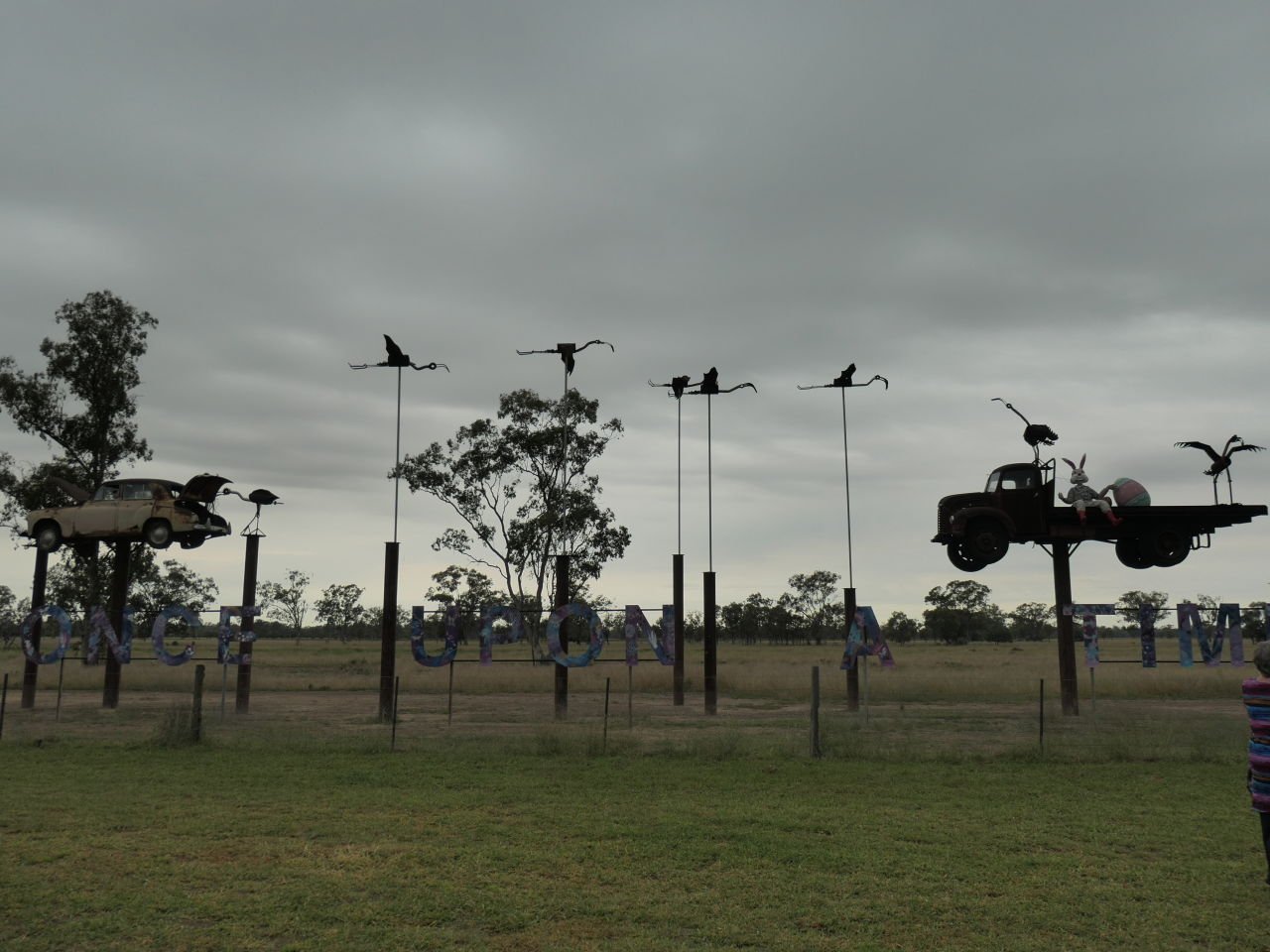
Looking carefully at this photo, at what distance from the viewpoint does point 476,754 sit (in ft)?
53.4

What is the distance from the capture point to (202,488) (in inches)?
1129

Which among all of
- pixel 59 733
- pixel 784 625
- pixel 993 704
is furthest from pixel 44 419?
pixel 784 625

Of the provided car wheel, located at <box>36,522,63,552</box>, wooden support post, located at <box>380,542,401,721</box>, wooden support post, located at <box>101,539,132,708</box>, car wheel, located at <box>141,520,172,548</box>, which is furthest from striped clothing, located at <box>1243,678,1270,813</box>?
car wheel, located at <box>36,522,63,552</box>

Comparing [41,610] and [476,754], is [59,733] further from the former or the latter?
[476,754]

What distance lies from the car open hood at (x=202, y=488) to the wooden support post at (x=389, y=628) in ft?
26.5

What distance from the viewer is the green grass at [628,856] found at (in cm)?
717

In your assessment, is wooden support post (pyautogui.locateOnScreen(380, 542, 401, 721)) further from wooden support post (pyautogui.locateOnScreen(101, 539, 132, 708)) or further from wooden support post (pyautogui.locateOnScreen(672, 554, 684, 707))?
wooden support post (pyautogui.locateOnScreen(101, 539, 132, 708))

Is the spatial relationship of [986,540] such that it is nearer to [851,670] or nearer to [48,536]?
[851,670]

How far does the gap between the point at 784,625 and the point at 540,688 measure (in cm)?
7459

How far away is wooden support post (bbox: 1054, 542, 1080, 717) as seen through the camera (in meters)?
23.6

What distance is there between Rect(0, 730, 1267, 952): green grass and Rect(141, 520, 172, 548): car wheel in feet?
44.8

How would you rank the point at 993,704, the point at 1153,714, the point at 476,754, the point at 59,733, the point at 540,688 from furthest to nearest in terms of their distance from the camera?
1. the point at 540,688
2. the point at 993,704
3. the point at 1153,714
4. the point at 59,733
5. the point at 476,754

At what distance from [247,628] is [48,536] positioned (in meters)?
7.48

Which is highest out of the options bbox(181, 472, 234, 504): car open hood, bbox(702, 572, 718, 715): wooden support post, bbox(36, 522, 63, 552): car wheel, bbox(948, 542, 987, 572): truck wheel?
bbox(181, 472, 234, 504): car open hood
